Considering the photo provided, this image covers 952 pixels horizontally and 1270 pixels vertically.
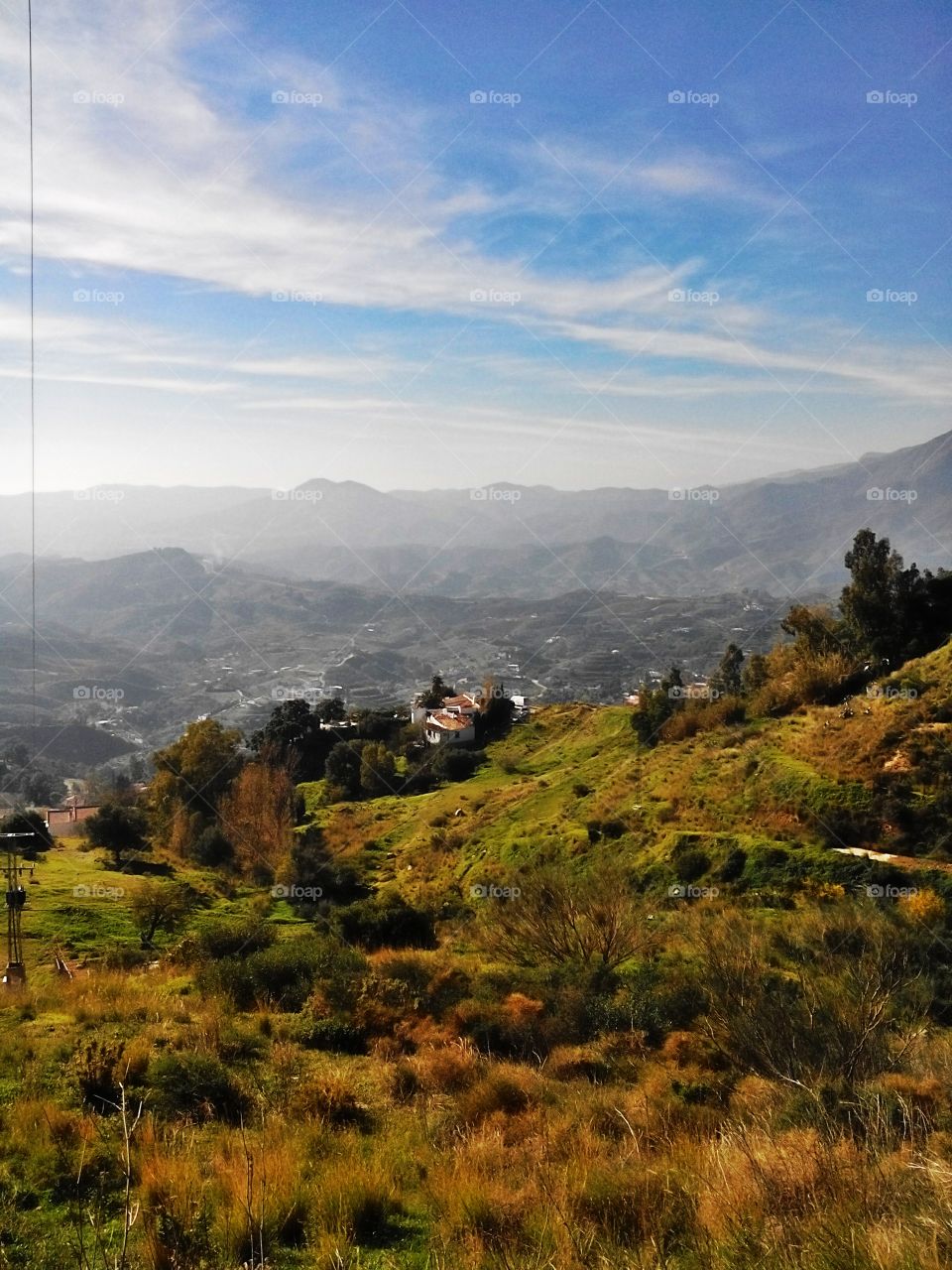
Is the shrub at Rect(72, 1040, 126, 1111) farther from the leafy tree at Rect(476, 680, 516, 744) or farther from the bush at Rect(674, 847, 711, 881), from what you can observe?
the leafy tree at Rect(476, 680, 516, 744)

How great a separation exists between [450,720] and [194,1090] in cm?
4661

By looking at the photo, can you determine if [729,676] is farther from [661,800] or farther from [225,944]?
[225,944]

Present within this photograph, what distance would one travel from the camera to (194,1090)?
7.54 metres

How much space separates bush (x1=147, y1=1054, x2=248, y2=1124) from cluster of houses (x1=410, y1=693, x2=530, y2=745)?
42994mm

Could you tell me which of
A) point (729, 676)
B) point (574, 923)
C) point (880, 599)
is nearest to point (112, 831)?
point (574, 923)

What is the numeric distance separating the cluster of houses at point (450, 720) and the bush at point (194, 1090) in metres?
43.0

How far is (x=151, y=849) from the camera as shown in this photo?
33.2 metres

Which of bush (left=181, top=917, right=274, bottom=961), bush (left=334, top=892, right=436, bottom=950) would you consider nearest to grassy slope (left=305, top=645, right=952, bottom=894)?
bush (left=334, top=892, right=436, bottom=950)

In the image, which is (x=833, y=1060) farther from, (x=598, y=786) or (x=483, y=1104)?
(x=598, y=786)

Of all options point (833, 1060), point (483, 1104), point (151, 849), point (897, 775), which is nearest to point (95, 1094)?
point (483, 1104)

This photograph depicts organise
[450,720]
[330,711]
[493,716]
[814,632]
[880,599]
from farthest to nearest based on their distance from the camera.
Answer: [330,711], [493,716], [450,720], [814,632], [880,599]

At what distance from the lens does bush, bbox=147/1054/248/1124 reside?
7340 mm

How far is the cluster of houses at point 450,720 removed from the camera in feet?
173

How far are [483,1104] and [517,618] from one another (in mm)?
157757
